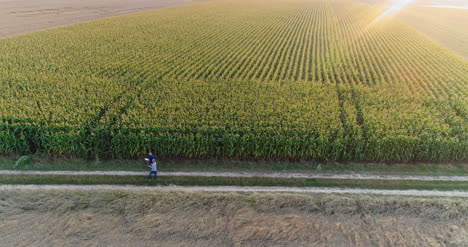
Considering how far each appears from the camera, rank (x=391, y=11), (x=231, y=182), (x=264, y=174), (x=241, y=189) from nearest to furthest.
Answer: (x=241, y=189)
(x=231, y=182)
(x=264, y=174)
(x=391, y=11)

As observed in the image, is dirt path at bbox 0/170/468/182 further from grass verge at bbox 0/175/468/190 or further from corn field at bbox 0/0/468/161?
corn field at bbox 0/0/468/161

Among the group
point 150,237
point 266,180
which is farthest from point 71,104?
point 266,180

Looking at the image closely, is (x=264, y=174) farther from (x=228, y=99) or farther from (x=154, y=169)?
(x=228, y=99)

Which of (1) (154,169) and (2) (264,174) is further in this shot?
(2) (264,174)

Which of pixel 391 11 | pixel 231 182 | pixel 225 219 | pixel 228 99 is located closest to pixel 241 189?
pixel 231 182

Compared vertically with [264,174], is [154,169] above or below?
above

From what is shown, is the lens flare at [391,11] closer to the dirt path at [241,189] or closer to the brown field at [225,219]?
the dirt path at [241,189]

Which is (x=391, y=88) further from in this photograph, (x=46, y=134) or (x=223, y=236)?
(x=46, y=134)
